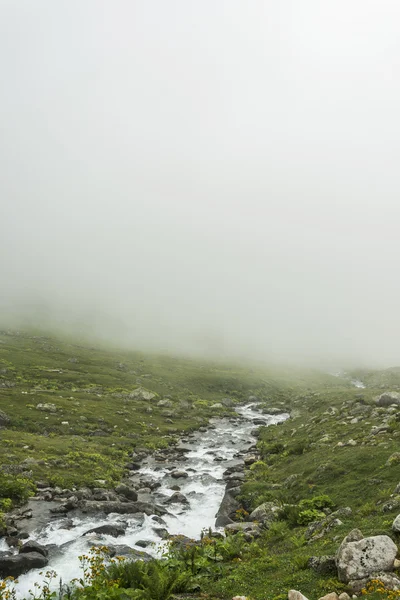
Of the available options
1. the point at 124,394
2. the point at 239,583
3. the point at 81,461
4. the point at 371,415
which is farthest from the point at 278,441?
the point at 124,394

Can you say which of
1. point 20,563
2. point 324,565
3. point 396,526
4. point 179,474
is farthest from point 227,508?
point 396,526

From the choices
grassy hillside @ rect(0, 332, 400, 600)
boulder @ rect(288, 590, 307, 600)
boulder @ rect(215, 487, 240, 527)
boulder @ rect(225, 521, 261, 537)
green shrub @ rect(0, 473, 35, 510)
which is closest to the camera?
boulder @ rect(288, 590, 307, 600)

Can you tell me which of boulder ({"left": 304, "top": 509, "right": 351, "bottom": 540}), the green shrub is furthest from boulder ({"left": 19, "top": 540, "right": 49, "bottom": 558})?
boulder ({"left": 304, "top": 509, "right": 351, "bottom": 540})

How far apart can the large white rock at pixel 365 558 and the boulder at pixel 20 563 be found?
14079 mm

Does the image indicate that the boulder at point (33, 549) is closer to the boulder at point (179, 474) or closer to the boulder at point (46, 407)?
the boulder at point (179, 474)

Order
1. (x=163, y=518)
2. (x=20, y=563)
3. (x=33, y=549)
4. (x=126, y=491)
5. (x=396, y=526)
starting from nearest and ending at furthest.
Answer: (x=396, y=526) < (x=20, y=563) < (x=33, y=549) < (x=163, y=518) < (x=126, y=491)

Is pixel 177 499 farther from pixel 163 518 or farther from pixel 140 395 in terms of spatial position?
pixel 140 395

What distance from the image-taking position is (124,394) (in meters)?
73.6

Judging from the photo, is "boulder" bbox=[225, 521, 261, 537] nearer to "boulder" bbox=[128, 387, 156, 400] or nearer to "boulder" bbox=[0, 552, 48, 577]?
→ "boulder" bbox=[0, 552, 48, 577]

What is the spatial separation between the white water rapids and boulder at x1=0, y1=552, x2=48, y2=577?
0.27 meters

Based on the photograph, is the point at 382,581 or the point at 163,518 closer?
the point at 382,581

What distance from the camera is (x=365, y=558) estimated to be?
11.1m

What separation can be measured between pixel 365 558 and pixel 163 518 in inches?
679

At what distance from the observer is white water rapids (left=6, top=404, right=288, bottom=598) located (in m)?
18.9
